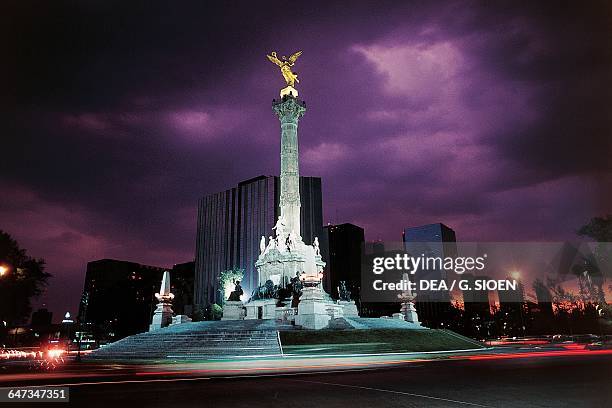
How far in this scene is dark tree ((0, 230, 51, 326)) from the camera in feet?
114

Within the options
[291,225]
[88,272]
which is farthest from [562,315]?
[88,272]

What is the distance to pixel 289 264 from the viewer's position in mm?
43562

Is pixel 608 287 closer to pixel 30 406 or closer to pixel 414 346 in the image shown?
pixel 414 346

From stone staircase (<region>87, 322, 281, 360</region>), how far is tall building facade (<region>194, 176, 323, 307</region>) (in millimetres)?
57573

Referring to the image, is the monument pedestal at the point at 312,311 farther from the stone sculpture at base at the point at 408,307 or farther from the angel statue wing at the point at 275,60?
the angel statue wing at the point at 275,60

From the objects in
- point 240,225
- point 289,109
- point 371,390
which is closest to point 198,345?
point 371,390

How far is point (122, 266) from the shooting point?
491 feet

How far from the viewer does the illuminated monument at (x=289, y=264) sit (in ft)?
98.5

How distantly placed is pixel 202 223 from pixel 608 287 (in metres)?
91.5

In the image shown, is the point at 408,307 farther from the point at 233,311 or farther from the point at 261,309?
the point at 233,311

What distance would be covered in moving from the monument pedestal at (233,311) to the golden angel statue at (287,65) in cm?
2740

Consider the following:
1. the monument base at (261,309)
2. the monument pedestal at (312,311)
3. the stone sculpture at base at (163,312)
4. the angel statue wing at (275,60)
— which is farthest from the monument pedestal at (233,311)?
the angel statue wing at (275,60)

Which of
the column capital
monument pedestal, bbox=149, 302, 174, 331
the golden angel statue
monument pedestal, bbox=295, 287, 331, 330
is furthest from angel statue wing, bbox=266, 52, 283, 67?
monument pedestal, bbox=295, 287, 331, 330

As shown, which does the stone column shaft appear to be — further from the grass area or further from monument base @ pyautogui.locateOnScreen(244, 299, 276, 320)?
the grass area
